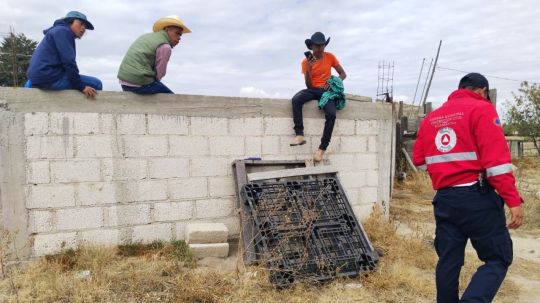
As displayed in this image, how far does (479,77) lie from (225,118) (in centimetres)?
278

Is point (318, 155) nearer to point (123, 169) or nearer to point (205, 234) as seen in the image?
point (205, 234)

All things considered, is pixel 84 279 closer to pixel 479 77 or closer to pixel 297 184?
pixel 297 184

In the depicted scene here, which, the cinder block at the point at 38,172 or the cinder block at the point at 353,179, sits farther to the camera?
the cinder block at the point at 353,179

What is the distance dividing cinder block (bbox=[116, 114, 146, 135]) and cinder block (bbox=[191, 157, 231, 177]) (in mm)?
681

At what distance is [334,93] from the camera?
5.37 metres

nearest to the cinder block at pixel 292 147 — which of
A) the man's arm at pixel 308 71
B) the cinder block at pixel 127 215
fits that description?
the man's arm at pixel 308 71

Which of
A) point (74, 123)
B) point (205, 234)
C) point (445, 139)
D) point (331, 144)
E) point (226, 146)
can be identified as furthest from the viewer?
point (331, 144)

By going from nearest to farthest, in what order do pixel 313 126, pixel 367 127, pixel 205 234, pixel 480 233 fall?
1. pixel 480 233
2. pixel 205 234
3. pixel 313 126
4. pixel 367 127

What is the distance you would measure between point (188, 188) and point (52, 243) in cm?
148

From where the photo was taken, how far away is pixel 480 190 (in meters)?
2.83

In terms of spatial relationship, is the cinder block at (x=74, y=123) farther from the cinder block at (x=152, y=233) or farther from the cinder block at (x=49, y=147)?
the cinder block at (x=152, y=233)

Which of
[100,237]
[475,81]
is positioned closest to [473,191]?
[475,81]

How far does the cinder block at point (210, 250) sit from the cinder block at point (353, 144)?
217cm

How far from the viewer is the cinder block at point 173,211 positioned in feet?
15.3
